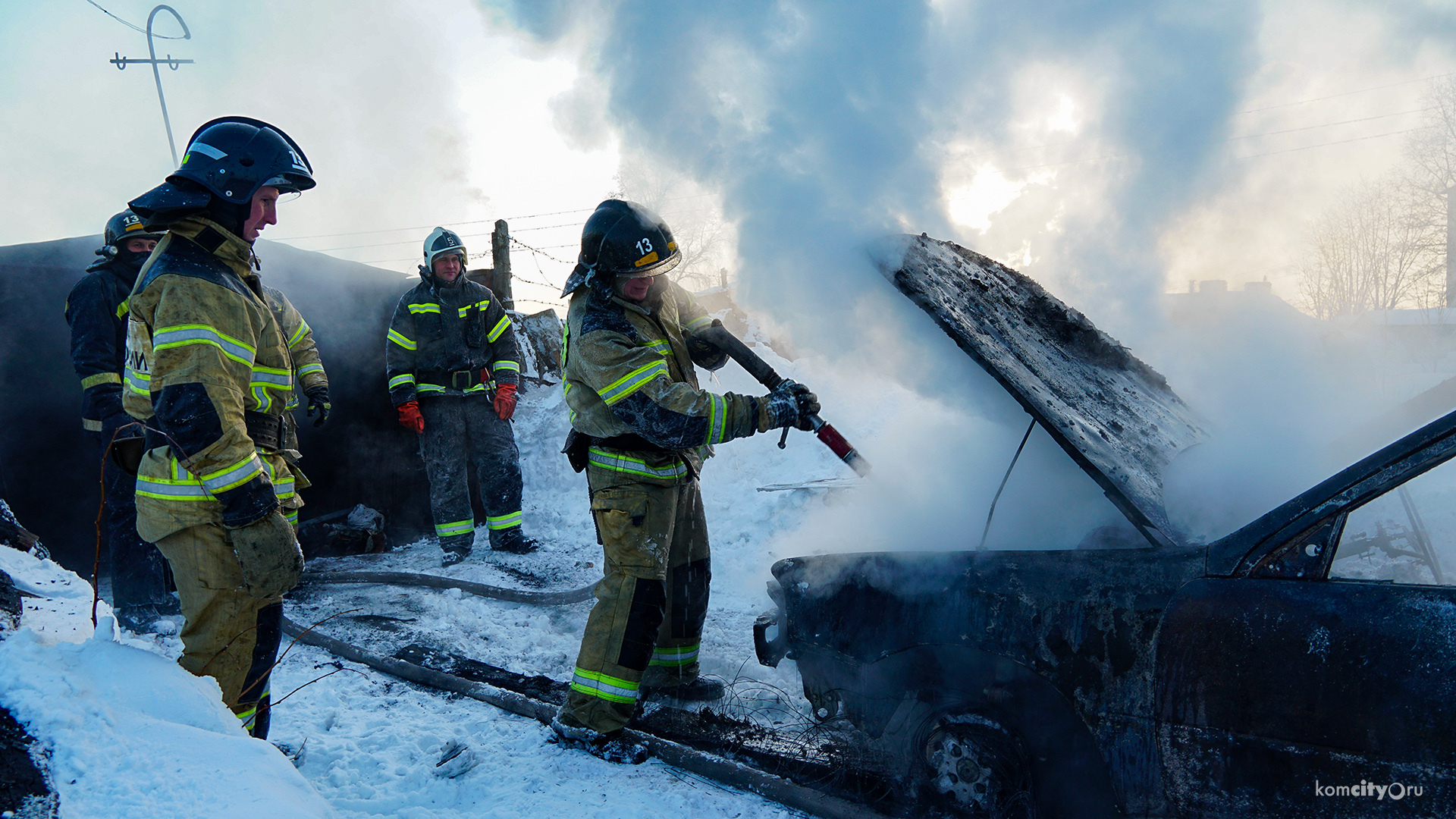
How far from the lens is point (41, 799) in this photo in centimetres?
133

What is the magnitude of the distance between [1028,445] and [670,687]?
1.99m

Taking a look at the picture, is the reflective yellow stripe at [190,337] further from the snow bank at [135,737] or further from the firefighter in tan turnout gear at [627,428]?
the firefighter in tan turnout gear at [627,428]

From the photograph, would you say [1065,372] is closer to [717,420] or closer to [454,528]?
[717,420]

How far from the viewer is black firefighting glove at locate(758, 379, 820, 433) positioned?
2.78 meters

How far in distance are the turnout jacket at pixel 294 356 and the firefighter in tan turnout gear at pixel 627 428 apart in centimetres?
106

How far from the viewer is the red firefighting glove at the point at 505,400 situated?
5.87 m

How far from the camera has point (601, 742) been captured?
9.07 ft

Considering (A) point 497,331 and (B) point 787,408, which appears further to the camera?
(A) point 497,331

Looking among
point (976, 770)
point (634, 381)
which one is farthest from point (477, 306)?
point (976, 770)

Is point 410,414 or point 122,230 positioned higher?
point 122,230

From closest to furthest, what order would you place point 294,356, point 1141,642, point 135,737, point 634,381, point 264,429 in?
point 135,737 < point 1141,642 < point 264,429 < point 634,381 < point 294,356

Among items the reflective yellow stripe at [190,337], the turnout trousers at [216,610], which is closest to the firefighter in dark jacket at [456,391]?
the turnout trousers at [216,610]

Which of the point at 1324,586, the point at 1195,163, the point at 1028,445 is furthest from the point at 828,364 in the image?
the point at 1195,163

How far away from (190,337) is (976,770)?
271 cm
